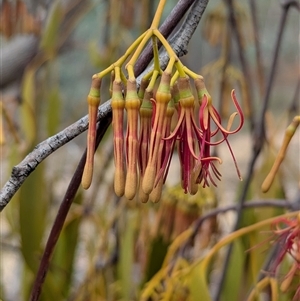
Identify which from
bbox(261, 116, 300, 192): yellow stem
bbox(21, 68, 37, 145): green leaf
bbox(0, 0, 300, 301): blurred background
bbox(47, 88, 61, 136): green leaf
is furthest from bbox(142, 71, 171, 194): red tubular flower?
bbox(47, 88, 61, 136): green leaf

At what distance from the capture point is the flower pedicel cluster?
30cm

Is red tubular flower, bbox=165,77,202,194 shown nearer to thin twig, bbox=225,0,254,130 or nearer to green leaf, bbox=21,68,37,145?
thin twig, bbox=225,0,254,130

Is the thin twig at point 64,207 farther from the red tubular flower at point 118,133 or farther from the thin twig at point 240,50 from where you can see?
the thin twig at point 240,50

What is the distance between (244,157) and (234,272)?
2813 mm

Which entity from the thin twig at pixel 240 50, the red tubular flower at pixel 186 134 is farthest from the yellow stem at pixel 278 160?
the thin twig at pixel 240 50

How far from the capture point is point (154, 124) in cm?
31

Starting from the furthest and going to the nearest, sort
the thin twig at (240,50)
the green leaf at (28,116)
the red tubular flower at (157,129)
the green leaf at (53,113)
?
the green leaf at (53,113) → the green leaf at (28,116) → the thin twig at (240,50) → the red tubular flower at (157,129)

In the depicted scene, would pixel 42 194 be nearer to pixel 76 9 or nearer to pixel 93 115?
pixel 93 115

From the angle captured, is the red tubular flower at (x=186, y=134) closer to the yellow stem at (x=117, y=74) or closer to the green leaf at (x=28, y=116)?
the yellow stem at (x=117, y=74)

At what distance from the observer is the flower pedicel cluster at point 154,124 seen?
1.00 ft

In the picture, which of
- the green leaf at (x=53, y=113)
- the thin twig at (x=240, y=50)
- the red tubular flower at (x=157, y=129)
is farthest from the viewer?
the green leaf at (x=53, y=113)

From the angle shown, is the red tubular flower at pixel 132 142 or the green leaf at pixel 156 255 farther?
the green leaf at pixel 156 255

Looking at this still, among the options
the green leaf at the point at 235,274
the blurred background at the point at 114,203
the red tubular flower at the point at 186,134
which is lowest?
the green leaf at the point at 235,274

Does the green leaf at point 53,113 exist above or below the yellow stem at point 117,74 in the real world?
above
